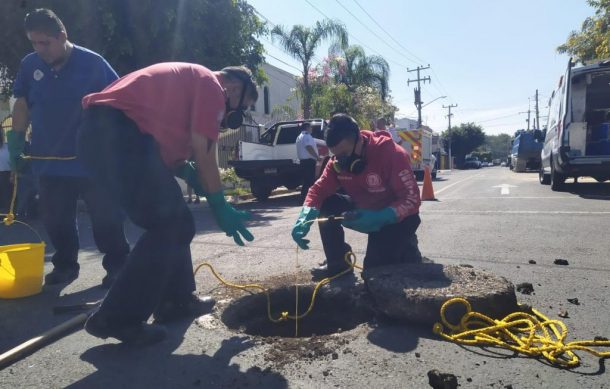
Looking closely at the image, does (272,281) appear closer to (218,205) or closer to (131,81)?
(218,205)

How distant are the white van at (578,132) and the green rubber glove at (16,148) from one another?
33.3 ft

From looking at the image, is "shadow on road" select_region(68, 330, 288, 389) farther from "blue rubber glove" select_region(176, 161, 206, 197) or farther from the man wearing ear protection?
the man wearing ear protection

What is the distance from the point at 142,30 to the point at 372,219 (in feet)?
26.1

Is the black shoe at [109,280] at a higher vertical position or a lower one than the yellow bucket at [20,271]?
lower

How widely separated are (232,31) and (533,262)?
28.3 feet

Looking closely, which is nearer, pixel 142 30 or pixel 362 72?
pixel 142 30

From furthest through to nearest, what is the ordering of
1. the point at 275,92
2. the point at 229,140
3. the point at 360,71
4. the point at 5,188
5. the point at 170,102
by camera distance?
the point at 275,92, the point at 360,71, the point at 229,140, the point at 5,188, the point at 170,102

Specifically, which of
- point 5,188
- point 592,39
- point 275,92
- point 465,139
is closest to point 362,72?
point 275,92

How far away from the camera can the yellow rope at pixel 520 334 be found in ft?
7.82

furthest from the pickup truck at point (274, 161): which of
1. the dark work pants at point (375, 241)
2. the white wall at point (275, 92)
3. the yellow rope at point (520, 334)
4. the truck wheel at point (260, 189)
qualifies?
the white wall at point (275, 92)

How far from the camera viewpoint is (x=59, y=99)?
376 cm

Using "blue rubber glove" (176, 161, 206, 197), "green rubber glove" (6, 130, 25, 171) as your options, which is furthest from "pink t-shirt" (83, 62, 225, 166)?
"green rubber glove" (6, 130, 25, 171)

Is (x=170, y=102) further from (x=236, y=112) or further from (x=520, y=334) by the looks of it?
(x=520, y=334)

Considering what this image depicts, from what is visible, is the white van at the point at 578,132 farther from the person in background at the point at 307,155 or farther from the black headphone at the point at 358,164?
the black headphone at the point at 358,164
